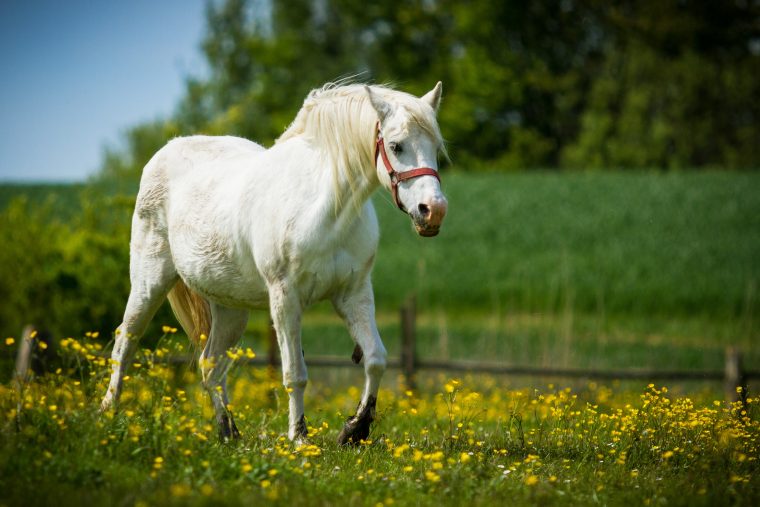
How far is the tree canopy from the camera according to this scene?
40719 mm

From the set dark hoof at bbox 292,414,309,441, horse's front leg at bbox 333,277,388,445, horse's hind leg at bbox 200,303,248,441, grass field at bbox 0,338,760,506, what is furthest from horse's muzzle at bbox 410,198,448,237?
horse's hind leg at bbox 200,303,248,441

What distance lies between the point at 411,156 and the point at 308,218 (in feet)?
2.70

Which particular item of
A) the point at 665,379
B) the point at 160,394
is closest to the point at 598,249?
the point at 665,379

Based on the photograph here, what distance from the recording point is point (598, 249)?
28016 mm

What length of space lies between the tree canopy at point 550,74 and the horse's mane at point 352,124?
32823 mm

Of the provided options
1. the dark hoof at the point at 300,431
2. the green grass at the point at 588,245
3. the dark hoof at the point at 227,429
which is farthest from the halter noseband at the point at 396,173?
the green grass at the point at 588,245

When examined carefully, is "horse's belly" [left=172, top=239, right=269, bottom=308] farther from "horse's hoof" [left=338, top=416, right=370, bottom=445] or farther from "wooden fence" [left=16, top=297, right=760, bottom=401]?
"wooden fence" [left=16, top=297, right=760, bottom=401]

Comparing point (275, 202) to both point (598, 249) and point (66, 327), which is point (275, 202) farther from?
point (598, 249)

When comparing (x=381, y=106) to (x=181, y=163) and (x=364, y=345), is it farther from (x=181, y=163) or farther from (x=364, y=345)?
(x=181, y=163)

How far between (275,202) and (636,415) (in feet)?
9.51

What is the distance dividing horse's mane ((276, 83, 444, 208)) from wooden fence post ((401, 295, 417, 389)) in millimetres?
6853

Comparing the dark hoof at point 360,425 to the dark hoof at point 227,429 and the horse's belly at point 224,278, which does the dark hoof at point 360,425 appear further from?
the horse's belly at point 224,278

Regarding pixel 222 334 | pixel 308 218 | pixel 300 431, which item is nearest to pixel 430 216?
pixel 308 218

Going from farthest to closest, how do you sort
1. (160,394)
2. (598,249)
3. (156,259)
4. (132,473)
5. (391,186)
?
(598,249) < (156,259) < (391,186) < (160,394) < (132,473)
